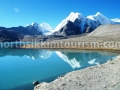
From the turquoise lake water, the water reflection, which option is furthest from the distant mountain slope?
the turquoise lake water

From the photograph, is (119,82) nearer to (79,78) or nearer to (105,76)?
(105,76)

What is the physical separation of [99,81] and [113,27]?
99.2 metres

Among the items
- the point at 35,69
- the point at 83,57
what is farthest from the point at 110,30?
the point at 35,69

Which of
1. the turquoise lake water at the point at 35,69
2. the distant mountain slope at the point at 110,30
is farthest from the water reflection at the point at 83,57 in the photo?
the distant mountain slope at the point at 110,30

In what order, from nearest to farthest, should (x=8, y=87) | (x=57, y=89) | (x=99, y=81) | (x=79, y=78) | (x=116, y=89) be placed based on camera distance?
(x=116, y=89), (x=57, y=89), (x=99, y=81), (x=79, y=78), (x=8, y=87)

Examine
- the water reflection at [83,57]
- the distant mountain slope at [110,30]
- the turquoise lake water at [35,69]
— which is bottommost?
the turquoise lake water at [35,69]

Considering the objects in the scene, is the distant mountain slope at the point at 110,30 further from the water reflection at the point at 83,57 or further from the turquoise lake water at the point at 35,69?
the turquoise lake water at the point at 35,69

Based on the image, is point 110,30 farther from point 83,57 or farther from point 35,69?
point 35,69

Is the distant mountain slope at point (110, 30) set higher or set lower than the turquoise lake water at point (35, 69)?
higher

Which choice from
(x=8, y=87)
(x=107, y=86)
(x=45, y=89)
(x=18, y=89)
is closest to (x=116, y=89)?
(x=107, y=86)

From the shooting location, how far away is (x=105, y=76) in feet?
54.7

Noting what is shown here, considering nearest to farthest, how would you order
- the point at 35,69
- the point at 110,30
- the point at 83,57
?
the point at 35,69, the point at 83,57, the point at 110,30

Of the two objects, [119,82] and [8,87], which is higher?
[119,82]

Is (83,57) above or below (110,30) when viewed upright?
below
